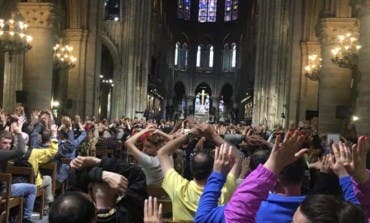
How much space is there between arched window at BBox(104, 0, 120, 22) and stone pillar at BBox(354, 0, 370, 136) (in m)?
27.1

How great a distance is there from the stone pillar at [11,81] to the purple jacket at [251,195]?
21036mm

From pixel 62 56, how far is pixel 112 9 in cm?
1801

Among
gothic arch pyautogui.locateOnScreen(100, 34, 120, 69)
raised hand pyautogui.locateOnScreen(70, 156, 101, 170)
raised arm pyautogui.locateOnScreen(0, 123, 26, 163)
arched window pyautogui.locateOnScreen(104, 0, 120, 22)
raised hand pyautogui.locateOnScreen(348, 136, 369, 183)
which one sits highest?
arched window pyautogui.locateOnScreen(104, 0, 120, 22)

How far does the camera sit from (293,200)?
3.44m

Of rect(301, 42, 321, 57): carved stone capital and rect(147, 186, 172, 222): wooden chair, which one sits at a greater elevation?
rect(301, 42, 321, 57): carved stone capital

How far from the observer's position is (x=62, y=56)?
21.7m

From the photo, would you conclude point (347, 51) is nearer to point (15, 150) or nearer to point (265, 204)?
point (15, 150)

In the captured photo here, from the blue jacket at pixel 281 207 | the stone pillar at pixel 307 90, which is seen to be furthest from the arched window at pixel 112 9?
the blue jacket at pixel 281 207

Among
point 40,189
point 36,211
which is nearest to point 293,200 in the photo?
point 40,189

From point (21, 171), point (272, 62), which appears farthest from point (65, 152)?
point (272, 62)

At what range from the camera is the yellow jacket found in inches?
341

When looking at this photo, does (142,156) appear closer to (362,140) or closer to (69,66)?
(362,140)

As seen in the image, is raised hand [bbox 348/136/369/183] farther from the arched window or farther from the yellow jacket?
the arched window

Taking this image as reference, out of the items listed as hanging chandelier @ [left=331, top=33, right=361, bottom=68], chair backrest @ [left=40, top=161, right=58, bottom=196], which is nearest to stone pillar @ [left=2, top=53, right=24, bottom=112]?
hanging chandelier @ [left=331, top=33, right=361, bottom=68]
